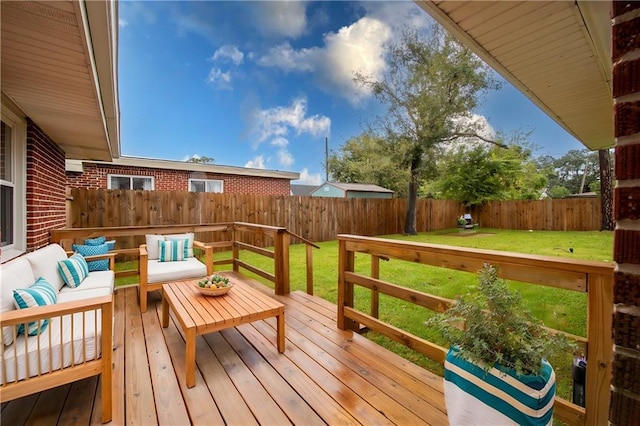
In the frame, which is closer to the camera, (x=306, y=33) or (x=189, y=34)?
(x=189, y=34)

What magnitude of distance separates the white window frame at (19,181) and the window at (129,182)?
261 inches

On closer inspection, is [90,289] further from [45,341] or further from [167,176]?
[167,176]

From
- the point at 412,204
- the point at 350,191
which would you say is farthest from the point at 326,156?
the point at 412,204

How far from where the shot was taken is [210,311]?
100 inches

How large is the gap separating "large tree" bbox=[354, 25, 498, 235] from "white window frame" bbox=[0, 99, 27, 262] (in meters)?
10.5

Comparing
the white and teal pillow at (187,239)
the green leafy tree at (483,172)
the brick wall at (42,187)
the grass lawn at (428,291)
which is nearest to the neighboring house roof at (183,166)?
the brick wall at (42,187)

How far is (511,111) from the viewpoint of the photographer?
18.5 meters

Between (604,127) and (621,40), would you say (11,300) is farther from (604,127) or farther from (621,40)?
(604,127)

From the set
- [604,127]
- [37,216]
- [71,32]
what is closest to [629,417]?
[71,32]

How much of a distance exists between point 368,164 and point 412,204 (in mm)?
4073

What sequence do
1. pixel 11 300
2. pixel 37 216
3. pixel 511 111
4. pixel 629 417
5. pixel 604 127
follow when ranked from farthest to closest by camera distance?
pixel 511 111 < pixel 604 127 < pixel 37 216 < pixel 11 300 < pixel 629 417

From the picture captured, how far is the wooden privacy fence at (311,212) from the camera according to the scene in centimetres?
655

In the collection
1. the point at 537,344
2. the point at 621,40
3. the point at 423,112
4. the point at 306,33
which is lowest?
the point at 537,344

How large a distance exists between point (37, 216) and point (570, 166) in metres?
48.3
